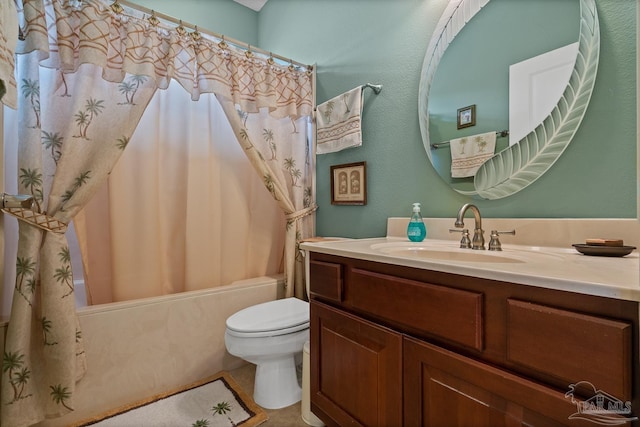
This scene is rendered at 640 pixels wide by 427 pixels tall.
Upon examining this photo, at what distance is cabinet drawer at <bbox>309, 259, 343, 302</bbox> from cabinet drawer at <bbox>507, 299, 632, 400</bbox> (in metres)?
0.56

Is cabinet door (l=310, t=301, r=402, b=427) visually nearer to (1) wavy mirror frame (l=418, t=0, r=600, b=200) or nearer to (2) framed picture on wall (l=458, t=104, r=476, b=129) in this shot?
(1) wavy mirror frame (l=418, t=0, r=600, b=200)

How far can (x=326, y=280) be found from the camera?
1.16 meters

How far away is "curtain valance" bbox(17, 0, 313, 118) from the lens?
1334 millimetres

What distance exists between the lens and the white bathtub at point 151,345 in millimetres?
1420

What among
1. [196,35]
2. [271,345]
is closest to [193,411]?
[271,345]

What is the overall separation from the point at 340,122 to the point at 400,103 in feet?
1.31

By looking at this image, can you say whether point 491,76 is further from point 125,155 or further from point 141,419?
point 141,419

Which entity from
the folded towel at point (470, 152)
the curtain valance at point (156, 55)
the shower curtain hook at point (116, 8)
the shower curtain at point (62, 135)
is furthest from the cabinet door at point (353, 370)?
the shower curtain hook at point (116, 8)

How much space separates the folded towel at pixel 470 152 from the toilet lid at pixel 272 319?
39.9 inches

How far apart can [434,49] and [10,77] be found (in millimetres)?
1653

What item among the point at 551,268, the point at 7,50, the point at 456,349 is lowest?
the point at 456,349

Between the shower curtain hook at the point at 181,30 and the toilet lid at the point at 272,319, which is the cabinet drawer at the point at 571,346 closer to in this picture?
the toilet lid at the point at 272,319

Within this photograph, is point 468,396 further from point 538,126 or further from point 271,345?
point 538,126

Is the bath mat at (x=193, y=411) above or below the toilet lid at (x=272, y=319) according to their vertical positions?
below
